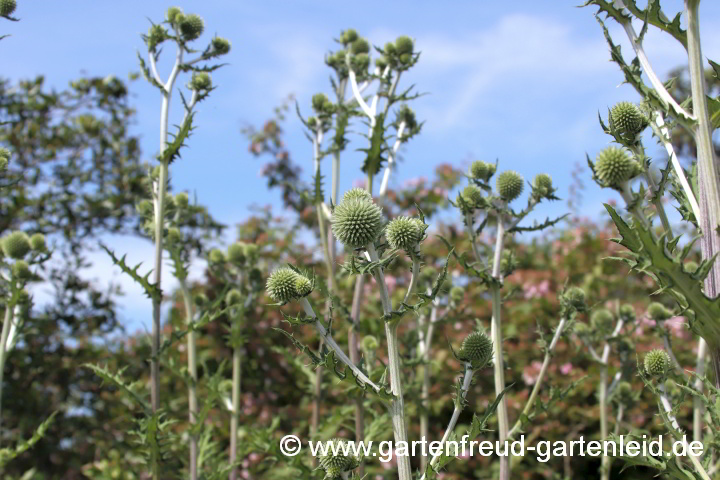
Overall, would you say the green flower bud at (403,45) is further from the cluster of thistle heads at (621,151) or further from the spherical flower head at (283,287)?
the spherical flower head at (283,287)

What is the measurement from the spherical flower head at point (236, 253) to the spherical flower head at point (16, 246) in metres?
1.46

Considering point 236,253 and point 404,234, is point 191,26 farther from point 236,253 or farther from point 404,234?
point 404,234

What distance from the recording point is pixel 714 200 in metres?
2.50

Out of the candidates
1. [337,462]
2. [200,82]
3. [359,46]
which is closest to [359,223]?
[337,462]

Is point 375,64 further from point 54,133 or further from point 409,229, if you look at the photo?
point 54,133

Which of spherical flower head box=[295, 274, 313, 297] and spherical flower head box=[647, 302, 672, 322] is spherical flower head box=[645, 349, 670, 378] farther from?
spherical flower head box=[295, 274, 313, 297]

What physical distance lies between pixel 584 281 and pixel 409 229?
19.0 feet

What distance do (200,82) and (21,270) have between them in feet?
5.72

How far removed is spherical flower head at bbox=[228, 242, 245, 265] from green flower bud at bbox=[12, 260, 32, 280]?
1.44 metres

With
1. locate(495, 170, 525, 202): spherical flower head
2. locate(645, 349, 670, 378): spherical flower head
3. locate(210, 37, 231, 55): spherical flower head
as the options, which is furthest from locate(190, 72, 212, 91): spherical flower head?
locate(645, 349, 670, 378): spherical flower head

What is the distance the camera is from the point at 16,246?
460 cm

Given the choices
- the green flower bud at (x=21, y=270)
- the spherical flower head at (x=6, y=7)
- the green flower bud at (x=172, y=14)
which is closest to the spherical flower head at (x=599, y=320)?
the green flower bud at (x=172, y=14)

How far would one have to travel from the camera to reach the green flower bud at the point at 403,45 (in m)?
4.91

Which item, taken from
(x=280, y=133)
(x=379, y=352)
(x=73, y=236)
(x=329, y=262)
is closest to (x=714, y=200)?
(x=329, y=262)
